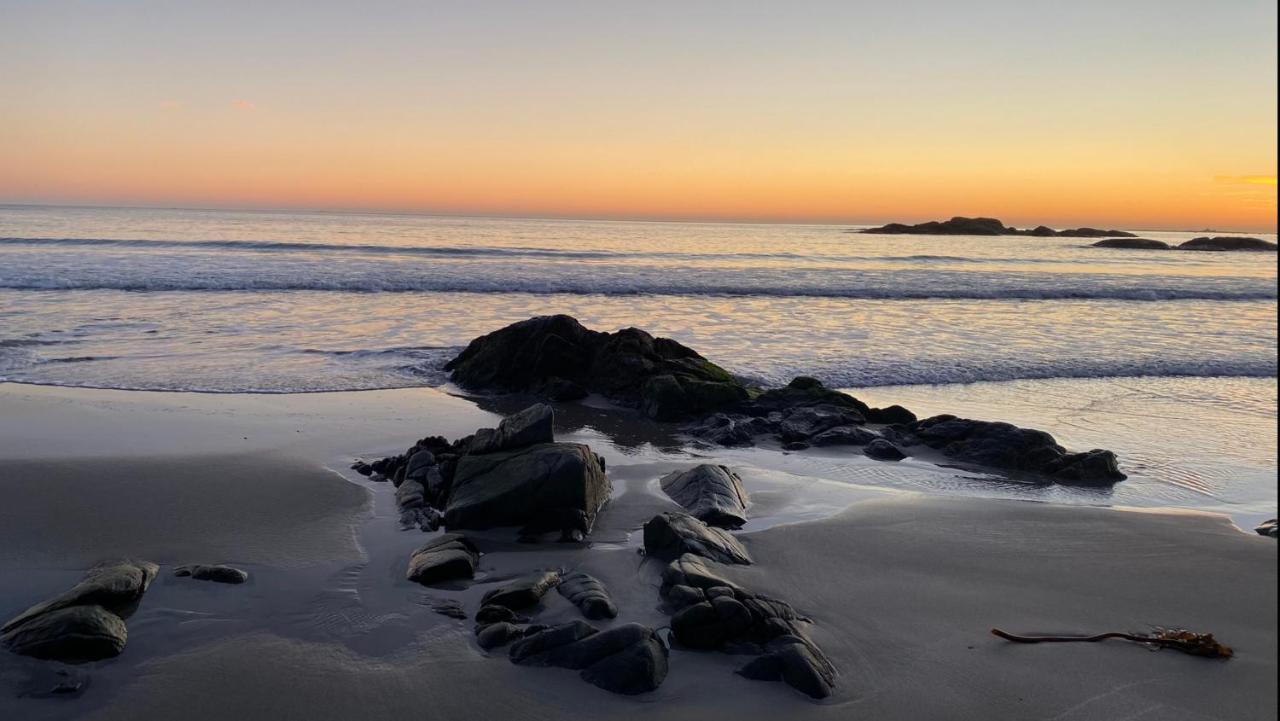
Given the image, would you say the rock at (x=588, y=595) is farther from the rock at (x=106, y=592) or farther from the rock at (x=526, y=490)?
the rock at (x=106, y=592)

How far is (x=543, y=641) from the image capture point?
13.6 ft

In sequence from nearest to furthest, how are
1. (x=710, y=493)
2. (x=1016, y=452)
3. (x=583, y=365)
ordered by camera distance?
(x=710, y=493), (x=1016, y=452), (x=583, y=365)

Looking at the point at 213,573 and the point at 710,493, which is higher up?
the point at 710,493

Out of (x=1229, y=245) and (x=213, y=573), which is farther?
(x=1229, y=245)

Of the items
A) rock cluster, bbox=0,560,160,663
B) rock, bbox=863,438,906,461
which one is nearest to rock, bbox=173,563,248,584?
rock cluster, bbox=0,560,160,663

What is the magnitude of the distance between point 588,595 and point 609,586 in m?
0.32

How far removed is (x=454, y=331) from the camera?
16562 mm

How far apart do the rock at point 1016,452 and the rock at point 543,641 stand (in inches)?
213

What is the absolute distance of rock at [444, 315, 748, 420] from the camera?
34.8 feet

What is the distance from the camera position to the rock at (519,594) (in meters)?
4.64

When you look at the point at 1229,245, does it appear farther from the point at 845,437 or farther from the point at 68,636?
the point at 68,636

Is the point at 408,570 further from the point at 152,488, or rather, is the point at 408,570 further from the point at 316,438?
the point at 316,438

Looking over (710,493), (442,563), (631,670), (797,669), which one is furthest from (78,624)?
(710,493)

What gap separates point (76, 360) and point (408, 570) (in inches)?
373
